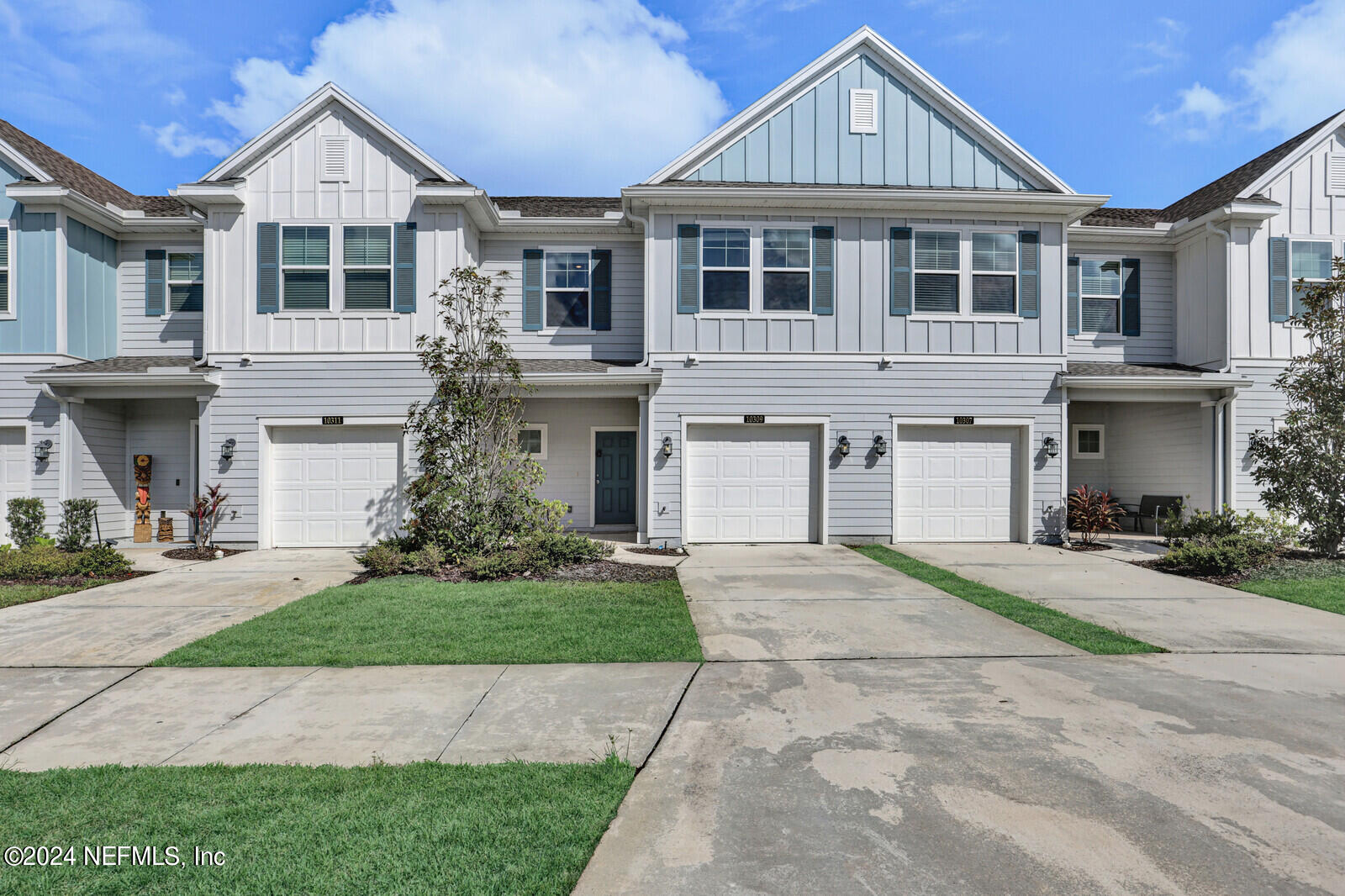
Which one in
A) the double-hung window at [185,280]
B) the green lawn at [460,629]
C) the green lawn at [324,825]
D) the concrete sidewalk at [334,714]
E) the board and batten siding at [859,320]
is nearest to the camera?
the green lawn at [324,825]

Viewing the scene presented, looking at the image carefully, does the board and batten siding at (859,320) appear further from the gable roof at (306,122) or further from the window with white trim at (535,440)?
the gable roof at (306,122)

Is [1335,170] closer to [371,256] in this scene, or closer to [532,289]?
[532,289]

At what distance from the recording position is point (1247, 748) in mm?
3744

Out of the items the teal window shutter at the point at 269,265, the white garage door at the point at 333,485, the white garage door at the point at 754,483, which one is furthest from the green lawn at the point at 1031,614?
the teal window shutter at the point at 269,265

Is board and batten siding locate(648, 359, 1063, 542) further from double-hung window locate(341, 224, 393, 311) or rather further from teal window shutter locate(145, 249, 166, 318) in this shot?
teal window shutter locate(145, 249, 166, 318)

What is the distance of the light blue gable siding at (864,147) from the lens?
1175 centimetres

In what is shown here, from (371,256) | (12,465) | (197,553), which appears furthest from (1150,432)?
(12,465)

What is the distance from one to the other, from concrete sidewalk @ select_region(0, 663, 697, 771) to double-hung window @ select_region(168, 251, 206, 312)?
947 cm

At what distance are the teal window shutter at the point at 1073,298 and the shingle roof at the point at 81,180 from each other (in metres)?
16.8

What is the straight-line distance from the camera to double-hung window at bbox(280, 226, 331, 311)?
453 inches

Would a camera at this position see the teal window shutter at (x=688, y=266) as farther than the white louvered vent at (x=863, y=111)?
No

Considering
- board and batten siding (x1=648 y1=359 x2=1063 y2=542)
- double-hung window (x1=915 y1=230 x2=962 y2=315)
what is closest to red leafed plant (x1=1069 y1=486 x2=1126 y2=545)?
board and batten siding (x1=648 y1=359 x2=1063 y2=542)

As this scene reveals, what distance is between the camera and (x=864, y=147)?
38.6 feet

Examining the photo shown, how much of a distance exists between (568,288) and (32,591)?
8732 millimetres
